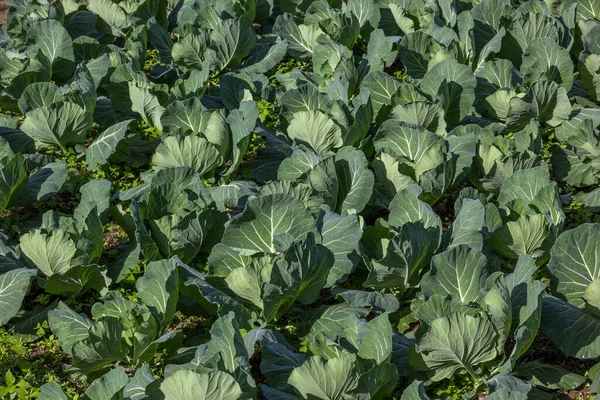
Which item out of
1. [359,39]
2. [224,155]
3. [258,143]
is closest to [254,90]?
[258,143]

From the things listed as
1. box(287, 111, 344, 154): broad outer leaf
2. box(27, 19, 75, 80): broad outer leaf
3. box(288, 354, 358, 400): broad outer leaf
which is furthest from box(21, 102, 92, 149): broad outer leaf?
box(288, 354, 358, 400): broad outer leaf

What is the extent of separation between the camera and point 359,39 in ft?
30.9

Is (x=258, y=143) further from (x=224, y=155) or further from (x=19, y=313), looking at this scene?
(x=19, y=313)

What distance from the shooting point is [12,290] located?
5758 mm

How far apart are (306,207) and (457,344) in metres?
1.60

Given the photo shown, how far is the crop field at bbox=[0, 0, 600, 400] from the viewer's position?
511cm

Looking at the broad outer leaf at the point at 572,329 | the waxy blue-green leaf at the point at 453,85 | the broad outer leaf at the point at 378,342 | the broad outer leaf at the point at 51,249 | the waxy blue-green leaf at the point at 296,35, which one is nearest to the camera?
the broad outer leaf at the point at 378,342

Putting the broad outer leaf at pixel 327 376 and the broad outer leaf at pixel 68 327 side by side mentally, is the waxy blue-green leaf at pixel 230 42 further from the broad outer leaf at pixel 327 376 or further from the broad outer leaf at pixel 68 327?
the broad outer leaf at pixel 327 376

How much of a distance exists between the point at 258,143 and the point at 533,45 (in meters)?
2.57

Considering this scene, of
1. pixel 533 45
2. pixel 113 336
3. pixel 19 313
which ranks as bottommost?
pixel 19 313

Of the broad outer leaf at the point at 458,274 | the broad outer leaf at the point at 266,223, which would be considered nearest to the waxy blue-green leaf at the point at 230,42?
the broad outer leaf at the point at 266,223

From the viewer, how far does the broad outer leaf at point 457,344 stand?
4.89 meters

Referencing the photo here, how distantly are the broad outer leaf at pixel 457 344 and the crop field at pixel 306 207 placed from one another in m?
0.01

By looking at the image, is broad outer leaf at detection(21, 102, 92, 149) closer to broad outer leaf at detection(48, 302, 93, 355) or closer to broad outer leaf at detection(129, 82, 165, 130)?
broad outer leaf at detection(129, 82, 165, 130)
